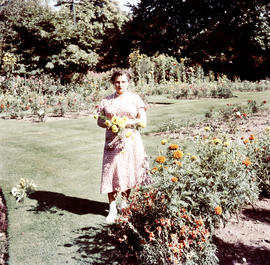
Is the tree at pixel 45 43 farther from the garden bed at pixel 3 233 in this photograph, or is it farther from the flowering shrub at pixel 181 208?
the flowering shrub at pixel 181 208

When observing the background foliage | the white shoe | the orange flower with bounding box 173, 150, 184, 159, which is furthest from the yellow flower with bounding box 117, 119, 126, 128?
the background foliage

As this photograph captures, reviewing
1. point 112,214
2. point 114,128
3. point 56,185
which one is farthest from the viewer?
point 56,185

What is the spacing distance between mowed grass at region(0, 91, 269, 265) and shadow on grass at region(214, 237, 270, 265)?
1044 mm

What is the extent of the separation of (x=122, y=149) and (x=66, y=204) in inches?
48.1

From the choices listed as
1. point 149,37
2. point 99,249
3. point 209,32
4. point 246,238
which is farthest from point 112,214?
point 149,37

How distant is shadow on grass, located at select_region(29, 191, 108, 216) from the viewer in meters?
3.79

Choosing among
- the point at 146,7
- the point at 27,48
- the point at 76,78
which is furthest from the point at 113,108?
the point at 146,7

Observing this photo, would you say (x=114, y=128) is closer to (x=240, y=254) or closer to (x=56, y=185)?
(x=240, y=254)

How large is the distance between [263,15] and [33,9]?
43.5ft

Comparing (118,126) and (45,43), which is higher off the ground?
(45,43)

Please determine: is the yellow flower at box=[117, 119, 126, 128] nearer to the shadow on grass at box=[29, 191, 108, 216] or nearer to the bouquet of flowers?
the bouquet of flowers

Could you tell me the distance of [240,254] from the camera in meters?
2.61

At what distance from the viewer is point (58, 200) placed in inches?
163

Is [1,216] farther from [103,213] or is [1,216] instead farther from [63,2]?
[63,2]
